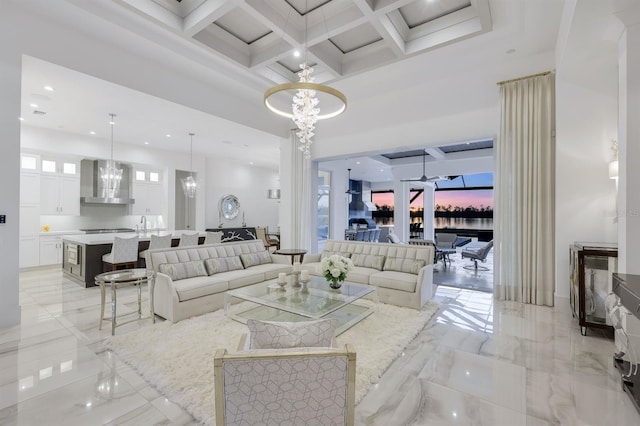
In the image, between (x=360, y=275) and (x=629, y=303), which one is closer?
(x=629, y=303)

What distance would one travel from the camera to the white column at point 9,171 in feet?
11.3

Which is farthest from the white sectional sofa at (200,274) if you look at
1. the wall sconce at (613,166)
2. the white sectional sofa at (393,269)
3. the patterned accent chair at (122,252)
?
the wall sconce at (613,166)

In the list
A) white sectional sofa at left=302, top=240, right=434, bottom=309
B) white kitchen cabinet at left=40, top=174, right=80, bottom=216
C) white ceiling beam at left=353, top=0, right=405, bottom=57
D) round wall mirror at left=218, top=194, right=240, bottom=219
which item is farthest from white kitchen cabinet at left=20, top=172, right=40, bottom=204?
white ceiling beam at left=353, top=0, right=405, bottom=57

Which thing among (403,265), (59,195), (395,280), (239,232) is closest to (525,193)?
(403,265)

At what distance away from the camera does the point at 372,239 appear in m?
11.3

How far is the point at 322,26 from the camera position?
4027 millimetres

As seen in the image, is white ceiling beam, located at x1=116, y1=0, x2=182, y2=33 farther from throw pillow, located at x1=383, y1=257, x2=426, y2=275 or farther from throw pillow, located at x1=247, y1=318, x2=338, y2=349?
throw pillow, located at x1=383, y1=257, x2=426, y2=275

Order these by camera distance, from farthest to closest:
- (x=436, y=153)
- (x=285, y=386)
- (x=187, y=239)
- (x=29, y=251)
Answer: (x=436, y=153) < (x=29, y=251) < (x=187, y=239) < (x=285, y=386)

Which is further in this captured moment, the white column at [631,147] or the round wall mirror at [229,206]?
the round wall mirror at [229,206]

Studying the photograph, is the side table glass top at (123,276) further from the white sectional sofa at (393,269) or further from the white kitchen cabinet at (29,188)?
the white kitchen cabinet at (29,188)

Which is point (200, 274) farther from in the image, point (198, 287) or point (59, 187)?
point (59, 187)

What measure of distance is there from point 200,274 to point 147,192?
598cm

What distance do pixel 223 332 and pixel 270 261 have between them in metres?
2.28

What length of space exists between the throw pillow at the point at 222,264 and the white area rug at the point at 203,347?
736mm
